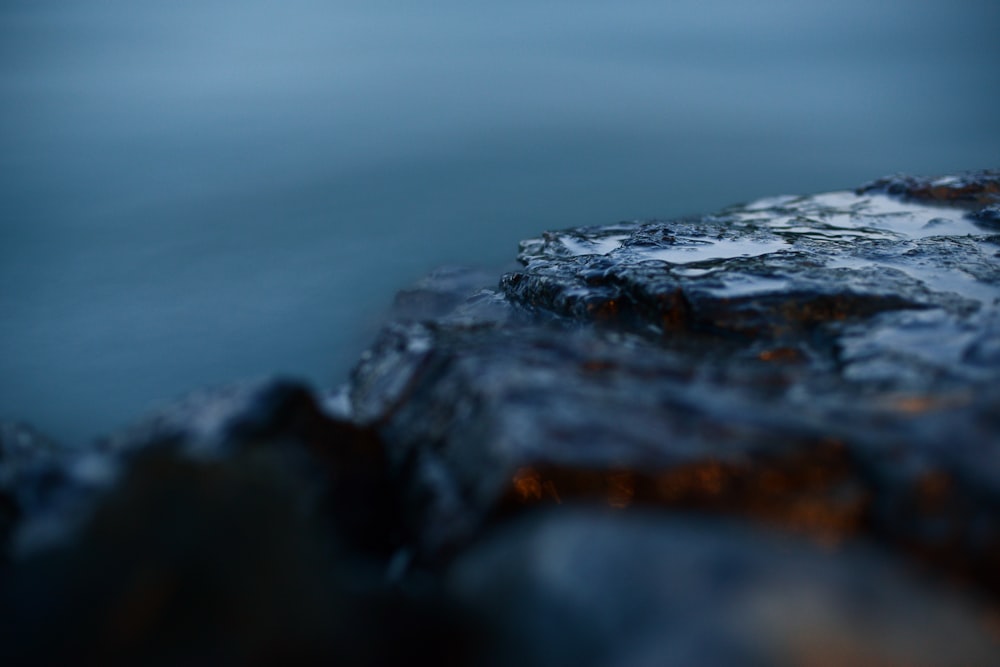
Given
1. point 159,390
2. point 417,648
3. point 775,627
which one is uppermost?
point 775,627

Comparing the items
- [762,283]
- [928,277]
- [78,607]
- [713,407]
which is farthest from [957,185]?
[78,607]

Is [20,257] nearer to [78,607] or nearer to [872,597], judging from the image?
[78,607]

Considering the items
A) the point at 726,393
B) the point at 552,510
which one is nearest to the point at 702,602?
the point at 552,510

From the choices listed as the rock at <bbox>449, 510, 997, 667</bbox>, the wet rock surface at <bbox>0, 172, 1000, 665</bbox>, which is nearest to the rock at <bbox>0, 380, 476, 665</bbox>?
the wet rock surface at <bbox>0, 172, 1000, 665</bbox>

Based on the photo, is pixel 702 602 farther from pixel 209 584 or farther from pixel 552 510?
pixel 209 584

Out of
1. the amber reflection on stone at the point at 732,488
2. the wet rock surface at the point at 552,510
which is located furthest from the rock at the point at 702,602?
the amber reflection on stone at the point at 732,488

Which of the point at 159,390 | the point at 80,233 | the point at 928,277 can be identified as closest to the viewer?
the point at 928,277
